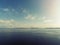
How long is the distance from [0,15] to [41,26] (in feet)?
3.03

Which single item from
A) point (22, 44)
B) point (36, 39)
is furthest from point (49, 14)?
point (22, 44)

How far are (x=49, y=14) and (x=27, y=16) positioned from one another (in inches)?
18.9

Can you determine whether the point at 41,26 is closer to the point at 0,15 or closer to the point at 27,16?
the point at 27,16

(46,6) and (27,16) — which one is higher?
(46,6)

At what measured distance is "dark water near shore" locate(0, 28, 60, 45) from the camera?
1.67m

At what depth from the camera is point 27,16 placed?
1684 mm

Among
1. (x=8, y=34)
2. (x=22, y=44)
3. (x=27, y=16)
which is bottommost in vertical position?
(x=22, y=44)

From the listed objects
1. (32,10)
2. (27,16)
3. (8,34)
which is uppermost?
(32,10)

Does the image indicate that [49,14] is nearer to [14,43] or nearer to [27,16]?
[27,16]

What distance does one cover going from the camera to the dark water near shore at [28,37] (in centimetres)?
167

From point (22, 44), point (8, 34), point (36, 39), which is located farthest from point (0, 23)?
point (36, 39)

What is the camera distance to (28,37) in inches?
65.9

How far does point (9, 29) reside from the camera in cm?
167

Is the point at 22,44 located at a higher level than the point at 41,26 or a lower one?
lower
